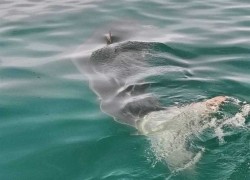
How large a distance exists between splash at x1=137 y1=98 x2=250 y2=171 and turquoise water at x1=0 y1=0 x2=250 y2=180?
7 cm

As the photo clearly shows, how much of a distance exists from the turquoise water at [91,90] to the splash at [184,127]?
67mm

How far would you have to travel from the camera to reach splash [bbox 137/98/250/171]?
16.0 ft

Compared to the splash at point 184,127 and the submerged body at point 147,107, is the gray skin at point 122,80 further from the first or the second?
the splash at point 184,127

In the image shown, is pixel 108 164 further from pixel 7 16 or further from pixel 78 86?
pixel 7 16

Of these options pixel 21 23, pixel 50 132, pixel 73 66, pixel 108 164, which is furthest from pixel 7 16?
pixel 108 164

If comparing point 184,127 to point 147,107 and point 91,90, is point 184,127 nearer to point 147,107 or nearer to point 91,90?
point 147,107

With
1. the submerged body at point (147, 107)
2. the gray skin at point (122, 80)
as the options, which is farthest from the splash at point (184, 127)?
the gray skin at point (122, 80)

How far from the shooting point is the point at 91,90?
22.8 ft

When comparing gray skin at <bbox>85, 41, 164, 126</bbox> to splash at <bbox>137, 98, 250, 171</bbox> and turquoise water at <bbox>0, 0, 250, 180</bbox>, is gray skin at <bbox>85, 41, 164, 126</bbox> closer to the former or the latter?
turquoise water at <bbox>0, 0, 250, 180</bbox>

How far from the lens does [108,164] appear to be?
4973 mm

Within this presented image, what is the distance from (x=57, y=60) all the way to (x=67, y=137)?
2767 millimetres

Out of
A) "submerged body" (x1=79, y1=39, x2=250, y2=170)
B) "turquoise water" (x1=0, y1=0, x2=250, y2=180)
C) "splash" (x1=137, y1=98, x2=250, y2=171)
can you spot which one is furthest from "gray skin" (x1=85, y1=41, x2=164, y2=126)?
"splash" (x1=137, y1=98, x2=250, y2=171)

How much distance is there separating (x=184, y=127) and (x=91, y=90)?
203cm

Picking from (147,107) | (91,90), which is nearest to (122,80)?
(91,90)
